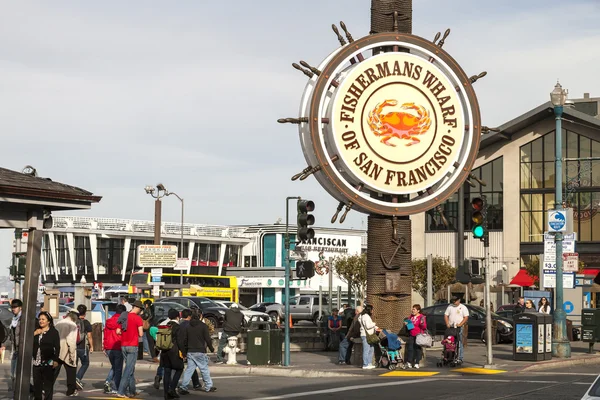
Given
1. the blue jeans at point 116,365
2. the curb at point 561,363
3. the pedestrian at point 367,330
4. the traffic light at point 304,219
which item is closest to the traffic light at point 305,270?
the traffic light at point 304,219

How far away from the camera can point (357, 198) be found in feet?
91.3

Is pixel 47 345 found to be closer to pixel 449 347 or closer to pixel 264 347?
pixel 264 347

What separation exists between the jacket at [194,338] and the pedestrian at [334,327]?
1169 cm

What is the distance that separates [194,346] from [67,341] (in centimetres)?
257

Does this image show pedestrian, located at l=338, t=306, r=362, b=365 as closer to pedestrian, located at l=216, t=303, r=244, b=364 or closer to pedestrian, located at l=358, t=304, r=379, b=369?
pedestrian, located at l=358, t=304, r=379, b=369

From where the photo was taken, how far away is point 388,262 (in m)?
28.0

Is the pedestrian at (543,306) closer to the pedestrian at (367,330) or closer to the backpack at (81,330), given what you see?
the pedestrian at (367,330)

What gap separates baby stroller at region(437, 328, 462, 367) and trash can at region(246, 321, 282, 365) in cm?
457

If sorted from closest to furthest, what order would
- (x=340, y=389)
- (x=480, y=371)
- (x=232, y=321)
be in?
1. (x=340, y=389)
2. (x=480, y=371)
3. (x=232, y=321)

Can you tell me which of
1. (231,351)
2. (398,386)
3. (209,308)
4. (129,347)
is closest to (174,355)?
(129,347)

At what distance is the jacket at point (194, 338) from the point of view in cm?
1995

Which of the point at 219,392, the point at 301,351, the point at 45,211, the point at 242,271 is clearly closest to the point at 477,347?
the point at 301,351

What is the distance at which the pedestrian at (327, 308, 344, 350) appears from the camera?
32844 mm

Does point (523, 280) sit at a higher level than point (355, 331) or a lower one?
higher
